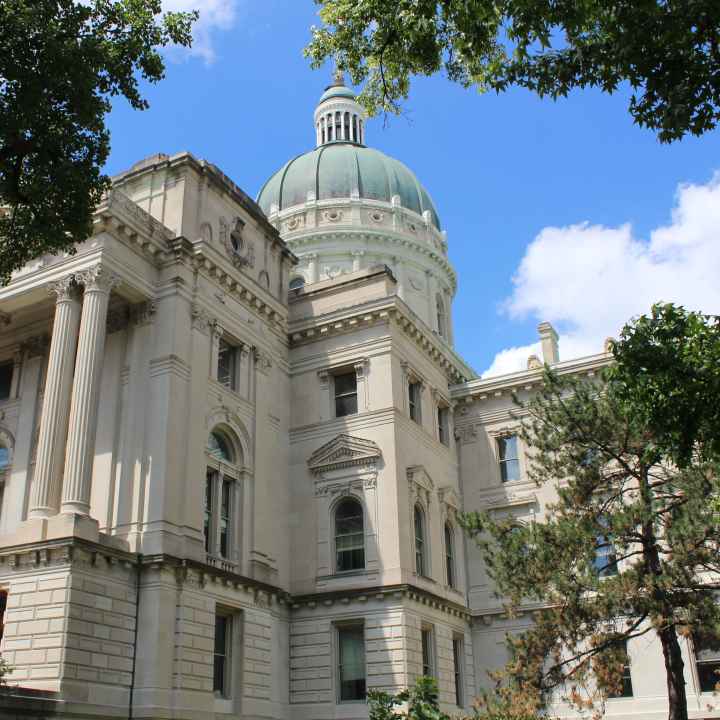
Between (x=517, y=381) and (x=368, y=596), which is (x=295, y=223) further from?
(x=368, y=596)

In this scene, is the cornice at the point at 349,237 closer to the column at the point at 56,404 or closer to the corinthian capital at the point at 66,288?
the corinthian capital at the point at 66,288

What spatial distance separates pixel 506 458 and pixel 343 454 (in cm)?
832

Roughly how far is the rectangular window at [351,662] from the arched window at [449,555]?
17.2 feet

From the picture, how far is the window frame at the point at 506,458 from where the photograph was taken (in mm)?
34744

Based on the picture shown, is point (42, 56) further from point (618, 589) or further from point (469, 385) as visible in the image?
point (469, 385)

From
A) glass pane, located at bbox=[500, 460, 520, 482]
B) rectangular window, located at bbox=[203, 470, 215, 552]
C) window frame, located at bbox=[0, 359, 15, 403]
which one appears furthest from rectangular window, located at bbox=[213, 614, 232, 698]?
glass pane, located at bbox=[500, 460, 520, 482]

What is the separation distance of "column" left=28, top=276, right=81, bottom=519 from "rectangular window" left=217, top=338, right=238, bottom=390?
5.49 meters

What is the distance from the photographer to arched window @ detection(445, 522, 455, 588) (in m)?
32.3

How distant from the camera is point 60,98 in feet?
49.7

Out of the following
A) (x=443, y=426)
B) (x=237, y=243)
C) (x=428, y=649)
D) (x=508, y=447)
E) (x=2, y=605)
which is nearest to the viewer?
(x=2, y=605)

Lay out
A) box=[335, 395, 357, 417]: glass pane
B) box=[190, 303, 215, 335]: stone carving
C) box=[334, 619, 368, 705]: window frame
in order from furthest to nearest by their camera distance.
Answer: box=[335, 395, 357, 417]: glass pane < box=[190, 303, 215, 335]: stone carving < box=[334, 619, 368, 705]: window frame

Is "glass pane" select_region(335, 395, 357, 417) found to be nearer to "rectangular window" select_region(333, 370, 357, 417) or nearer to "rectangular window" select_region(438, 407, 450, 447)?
"rectangular window" select_region(333, 370, 357, 417)

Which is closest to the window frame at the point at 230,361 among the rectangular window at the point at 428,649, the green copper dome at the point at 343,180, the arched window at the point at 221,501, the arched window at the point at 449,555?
the arched window at the point at 221,501

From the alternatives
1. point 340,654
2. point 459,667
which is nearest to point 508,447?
point 459,667
